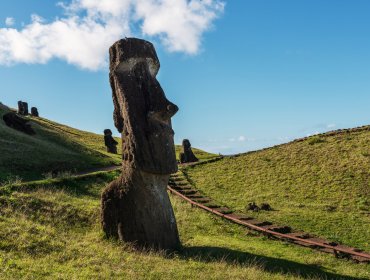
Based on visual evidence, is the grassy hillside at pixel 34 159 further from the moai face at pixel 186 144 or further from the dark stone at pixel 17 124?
the moai face at pixel 186 144

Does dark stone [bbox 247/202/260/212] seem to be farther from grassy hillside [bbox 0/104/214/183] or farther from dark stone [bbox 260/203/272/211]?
grassy hillside [bbox 0/104/214/183]

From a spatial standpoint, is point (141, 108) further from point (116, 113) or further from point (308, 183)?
point (308, 183)

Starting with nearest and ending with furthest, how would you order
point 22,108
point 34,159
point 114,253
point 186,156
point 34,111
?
point 114,253, point 34,159, point 186,156, point 22,108, point 34,111

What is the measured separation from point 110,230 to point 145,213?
139 centimetres

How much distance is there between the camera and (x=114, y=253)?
12.3 meters

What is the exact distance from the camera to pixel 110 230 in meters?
14.3

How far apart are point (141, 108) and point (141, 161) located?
5.61 ft

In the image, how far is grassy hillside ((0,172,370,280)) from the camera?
1059 centimetres

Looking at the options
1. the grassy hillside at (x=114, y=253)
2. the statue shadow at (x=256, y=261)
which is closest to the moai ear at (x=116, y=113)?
the grassy hillside at (x=114, y=253)

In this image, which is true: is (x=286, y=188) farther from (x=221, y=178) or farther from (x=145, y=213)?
(x=145, y=213)

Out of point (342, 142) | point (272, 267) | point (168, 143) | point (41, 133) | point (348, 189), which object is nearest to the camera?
point (272, 267)

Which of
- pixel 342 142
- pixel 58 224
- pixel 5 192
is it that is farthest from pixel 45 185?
pixel 342 142

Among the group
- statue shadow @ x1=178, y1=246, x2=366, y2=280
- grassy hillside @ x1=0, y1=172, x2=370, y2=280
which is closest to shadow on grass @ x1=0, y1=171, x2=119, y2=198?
grassy hillside @ x1=0, y1=172, x2=370, y2=280

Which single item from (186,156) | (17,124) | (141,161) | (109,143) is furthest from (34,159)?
(109,143)
